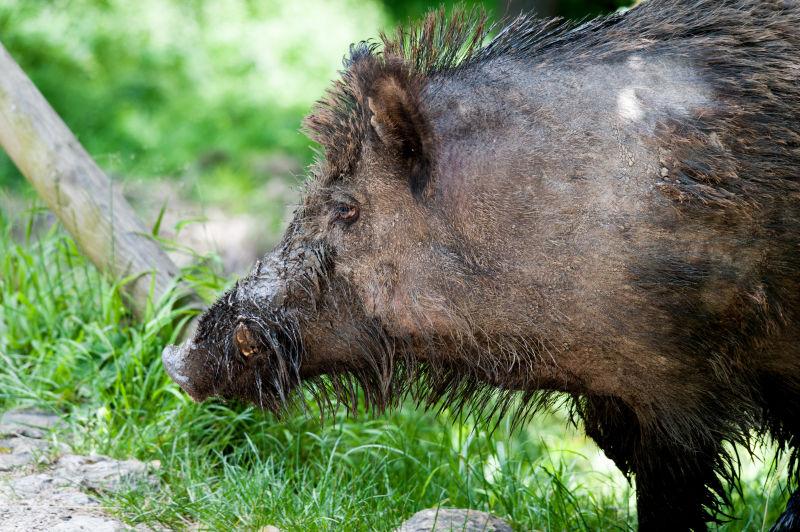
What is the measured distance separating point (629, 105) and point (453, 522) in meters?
1.57

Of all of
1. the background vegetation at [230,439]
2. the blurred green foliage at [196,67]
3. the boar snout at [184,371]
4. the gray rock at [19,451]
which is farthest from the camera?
the blurred green foliage at [196,67]

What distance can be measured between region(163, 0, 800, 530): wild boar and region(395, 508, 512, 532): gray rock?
1.39ft

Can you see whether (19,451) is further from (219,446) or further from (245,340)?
(245,340)

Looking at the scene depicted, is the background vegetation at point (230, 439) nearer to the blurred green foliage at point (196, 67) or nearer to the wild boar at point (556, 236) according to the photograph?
the wild boar at point (556, 236)

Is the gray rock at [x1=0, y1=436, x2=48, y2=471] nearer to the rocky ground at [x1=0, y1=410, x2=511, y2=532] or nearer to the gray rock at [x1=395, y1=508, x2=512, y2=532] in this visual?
the rocky ground at [x1=0, y1=410, x2=511, y2=532]

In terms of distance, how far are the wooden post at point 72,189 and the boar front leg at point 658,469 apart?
2130 mm

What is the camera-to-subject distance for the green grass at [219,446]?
410cm

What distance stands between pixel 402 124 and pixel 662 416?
134 cm

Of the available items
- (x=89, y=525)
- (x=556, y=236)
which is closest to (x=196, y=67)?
(x=89, y=525)

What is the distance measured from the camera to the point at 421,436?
5.62 metres

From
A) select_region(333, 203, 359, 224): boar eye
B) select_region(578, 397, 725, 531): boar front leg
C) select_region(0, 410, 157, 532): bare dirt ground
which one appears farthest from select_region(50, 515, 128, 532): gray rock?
select_region(578, 397, 725, 531): boar front leg

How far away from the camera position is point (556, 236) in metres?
3.51

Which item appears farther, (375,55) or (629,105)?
(375,55)

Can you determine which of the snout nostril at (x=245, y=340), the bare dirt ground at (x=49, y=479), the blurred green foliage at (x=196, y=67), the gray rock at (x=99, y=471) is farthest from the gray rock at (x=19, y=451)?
the blurred green foliage at (x=196, y=67)
